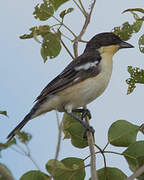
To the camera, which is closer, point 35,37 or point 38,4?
point 35,37

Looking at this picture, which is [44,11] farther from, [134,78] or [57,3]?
[134,78]

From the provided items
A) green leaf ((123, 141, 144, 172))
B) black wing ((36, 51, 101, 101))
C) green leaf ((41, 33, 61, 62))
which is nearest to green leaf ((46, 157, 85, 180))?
green leaf ((123, 141, 144, 172))

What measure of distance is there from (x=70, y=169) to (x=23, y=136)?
0.80m

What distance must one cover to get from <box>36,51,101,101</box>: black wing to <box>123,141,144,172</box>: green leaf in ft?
6.31

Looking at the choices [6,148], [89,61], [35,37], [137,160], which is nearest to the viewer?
[6,148]

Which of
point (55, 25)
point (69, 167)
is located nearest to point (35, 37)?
point (55, 25)

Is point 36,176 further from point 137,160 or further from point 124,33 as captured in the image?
point 124,33

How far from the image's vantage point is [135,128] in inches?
94.8

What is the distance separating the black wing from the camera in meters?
4.16

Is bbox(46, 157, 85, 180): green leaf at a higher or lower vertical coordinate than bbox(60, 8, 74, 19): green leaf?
lower

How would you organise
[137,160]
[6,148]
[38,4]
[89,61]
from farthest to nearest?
1. [89,61]
2. [38,4]
3. [137,160]
4. [6,148]

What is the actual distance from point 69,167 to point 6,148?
35.8 inches

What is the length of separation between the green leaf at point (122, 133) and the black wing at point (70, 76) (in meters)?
1.78

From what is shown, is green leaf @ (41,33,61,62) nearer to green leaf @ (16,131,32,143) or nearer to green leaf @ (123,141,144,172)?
green leaf @ (123,141,144,172)
